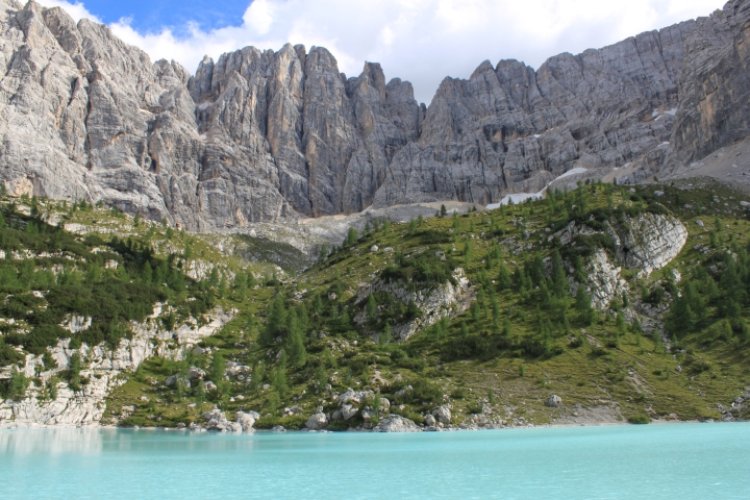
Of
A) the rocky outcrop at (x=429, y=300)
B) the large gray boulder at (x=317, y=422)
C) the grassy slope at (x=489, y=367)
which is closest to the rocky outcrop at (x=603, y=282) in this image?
the grassy slope at (x=489, y=367)

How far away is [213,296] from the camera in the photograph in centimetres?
14625

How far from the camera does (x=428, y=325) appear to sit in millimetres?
118812

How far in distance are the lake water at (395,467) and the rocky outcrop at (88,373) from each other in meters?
24.4

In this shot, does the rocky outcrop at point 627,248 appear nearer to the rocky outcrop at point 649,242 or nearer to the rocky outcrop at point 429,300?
the rocky outcrop at point 649,242

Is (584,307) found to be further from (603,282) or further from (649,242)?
(649,242)

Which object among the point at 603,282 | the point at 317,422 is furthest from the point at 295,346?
the point at 603,282

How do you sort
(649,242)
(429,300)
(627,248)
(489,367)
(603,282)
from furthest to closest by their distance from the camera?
(649,242) < (627,248) < (603,282) < (429,300) < (489,367)

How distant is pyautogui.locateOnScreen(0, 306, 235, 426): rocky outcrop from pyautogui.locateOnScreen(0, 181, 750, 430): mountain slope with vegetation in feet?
1.24

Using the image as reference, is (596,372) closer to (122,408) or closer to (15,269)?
(122,408)

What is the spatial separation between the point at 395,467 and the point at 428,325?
250 ft

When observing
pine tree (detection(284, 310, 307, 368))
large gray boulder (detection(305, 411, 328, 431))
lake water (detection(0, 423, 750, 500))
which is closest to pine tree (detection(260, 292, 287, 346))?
pine tree (detection(284, 310, 307, 368))

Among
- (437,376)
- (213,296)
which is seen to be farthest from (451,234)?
(437,376)

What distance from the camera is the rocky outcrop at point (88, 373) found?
3580 inches

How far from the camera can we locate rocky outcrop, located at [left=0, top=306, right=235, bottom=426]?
298ft
